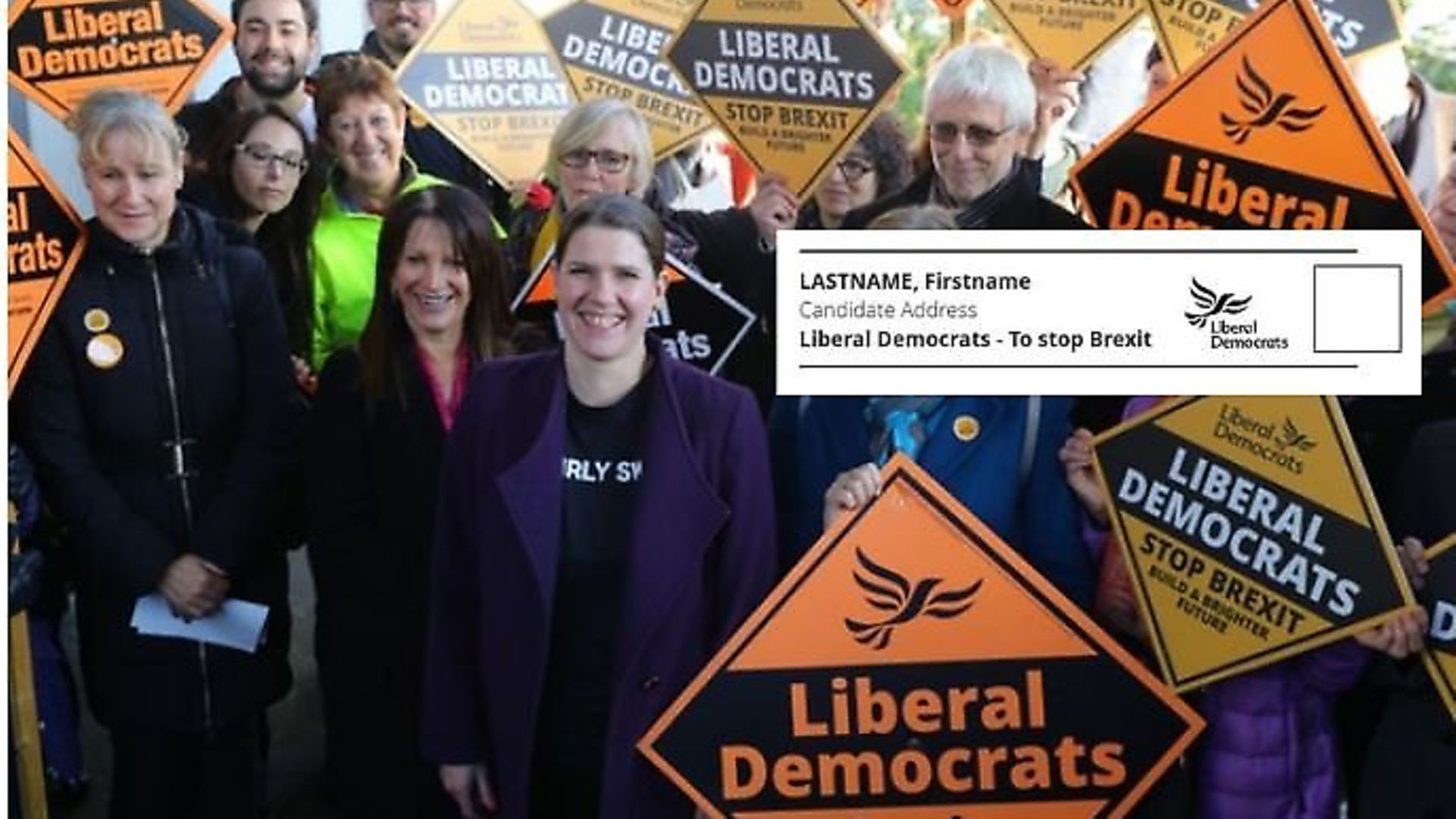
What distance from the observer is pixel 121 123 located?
3.53 metres

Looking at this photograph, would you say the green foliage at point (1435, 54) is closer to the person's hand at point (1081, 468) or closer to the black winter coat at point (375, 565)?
the person's hand at point (1081, 468)

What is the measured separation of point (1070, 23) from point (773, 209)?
0.83 meters

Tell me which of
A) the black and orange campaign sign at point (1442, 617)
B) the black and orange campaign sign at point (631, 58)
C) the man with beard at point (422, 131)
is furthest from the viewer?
the man with beard at point (422, 131)

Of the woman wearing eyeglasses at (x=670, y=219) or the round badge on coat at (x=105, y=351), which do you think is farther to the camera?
the woman wearing eyeglasses at (x=670, y=219)

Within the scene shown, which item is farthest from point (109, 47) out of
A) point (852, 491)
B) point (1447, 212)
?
point (1447, 212)

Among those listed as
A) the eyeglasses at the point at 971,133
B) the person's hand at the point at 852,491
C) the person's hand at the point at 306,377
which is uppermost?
the eyeglasses at the point at 971,133

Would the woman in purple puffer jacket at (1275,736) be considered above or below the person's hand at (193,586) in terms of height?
below

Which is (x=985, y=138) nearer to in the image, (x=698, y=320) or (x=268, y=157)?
(x=698, y=320)

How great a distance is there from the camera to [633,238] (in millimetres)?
2973

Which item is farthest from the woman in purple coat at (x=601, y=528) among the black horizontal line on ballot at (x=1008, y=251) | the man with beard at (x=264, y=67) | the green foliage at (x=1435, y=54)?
the green foliage at (x=1435, y=54)

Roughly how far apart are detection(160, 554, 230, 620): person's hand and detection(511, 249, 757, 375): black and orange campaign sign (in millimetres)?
818

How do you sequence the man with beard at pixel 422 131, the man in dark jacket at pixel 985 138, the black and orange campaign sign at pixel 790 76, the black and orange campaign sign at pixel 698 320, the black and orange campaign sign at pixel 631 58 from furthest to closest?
the man with beard at pixel 422 131, the black and orange campaign sign at pixel 631 58, the black and orange campaign sign at pixel 790 76, the black and orange campaign sign at pixel 698 320, the man in dark jacket at pixel 985 138

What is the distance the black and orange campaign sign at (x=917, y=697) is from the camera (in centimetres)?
281

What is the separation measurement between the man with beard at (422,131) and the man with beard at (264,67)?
0.29m
